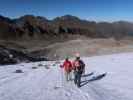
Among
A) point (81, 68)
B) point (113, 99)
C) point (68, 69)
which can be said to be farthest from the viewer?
point (68, 69)

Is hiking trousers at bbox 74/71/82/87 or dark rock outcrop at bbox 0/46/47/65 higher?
hiking trousers at bbox 74/71/82/87

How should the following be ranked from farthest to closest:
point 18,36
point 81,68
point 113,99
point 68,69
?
point 18,36, point 68,69, point 81,68, point 113,99

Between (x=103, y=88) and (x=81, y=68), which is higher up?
(x=81, y=68)

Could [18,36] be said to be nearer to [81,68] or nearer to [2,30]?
[2,30]

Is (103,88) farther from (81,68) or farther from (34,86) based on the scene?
(34,86)

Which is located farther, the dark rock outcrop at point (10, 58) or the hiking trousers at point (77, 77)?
the dark rock outcrop at point (10, 58)

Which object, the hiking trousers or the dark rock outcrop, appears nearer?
the hiking trousers

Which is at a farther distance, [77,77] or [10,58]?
[10,58]

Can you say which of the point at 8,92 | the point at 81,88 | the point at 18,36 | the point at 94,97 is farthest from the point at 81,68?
the point at 18,36

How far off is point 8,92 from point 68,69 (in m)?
4.44

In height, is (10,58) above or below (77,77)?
below

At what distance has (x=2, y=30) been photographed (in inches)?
7672

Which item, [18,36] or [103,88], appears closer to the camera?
[103,88]

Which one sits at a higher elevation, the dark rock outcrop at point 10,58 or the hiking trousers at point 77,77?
the hiking trousers at point 77,77
